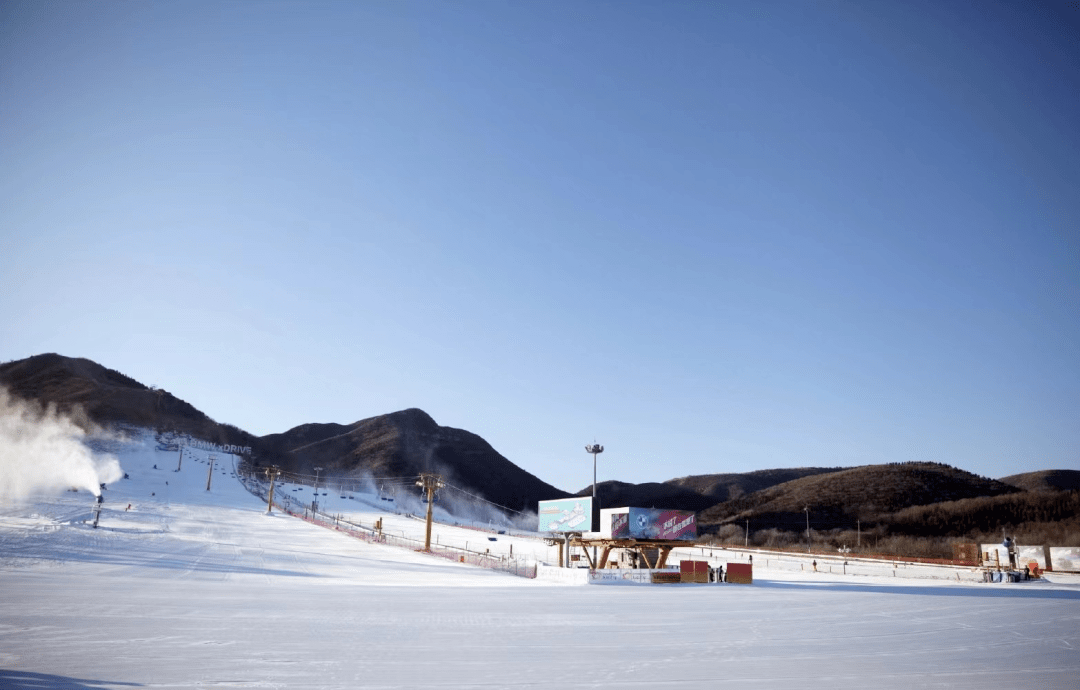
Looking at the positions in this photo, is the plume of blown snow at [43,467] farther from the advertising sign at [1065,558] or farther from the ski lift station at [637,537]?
the advertising sign at [1065,558]

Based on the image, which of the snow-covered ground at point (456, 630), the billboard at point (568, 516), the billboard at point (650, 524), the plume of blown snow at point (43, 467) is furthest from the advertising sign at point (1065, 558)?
the plume of blown snow at point (43, 467)

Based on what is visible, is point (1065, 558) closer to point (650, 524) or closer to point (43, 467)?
point (650, 524)

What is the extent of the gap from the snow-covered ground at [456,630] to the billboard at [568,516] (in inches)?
303

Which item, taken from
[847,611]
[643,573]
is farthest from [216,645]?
[643,573]

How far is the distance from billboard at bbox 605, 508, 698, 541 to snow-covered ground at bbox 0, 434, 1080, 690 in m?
5.67

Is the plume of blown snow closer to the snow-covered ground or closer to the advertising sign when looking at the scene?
the snow-covered ground

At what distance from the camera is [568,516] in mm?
40688

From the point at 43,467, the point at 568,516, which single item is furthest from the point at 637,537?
the point at 43,467

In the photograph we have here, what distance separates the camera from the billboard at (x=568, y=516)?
1553 inches

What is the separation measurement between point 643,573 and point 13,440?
3669 inches

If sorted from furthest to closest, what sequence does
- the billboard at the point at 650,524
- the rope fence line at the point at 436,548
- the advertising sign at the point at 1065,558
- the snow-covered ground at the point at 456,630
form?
1. the advertising sign at the point at 1065,558
2. the rope fence line at the point at 436,548
3. the billboard at the point at 650,524
4. the snow-covered ground at the point at 456,630

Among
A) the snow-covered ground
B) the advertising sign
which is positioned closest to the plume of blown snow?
the snow-covered ground

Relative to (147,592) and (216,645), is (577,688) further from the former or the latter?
(147,592)

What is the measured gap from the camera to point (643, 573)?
34906mm
